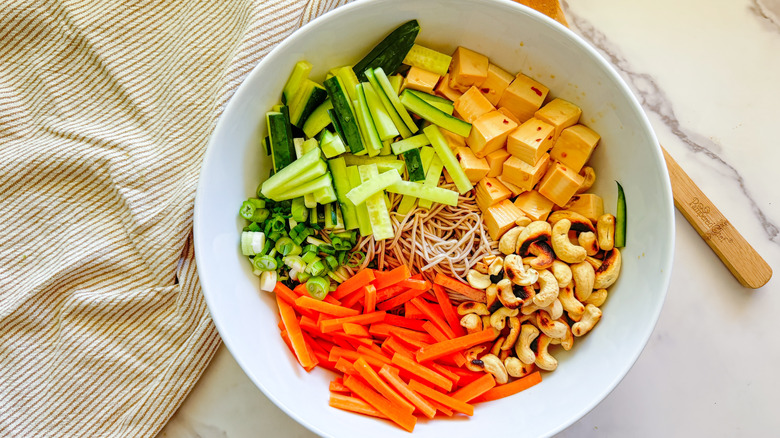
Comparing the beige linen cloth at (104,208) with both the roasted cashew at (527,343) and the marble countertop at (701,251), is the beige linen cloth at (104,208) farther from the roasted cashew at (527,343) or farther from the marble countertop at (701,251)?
the roasted cashew at (527,343)

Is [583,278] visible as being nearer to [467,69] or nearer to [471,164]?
[471,164]

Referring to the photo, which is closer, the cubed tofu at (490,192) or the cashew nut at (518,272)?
the cashew nut at (518,272)

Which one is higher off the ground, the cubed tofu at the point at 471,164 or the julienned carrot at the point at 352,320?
the cubed tofu at the point at 471,164

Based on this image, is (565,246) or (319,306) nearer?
(565,246)

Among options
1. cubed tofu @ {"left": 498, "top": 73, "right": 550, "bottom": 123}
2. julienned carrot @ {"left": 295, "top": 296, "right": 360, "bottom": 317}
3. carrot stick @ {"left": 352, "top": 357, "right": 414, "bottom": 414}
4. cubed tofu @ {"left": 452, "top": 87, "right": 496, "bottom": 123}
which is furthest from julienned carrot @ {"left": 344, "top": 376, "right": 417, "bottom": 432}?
cubed tofu @ {"left": 498, "top": 73, "right": 550, "bottom": 123}

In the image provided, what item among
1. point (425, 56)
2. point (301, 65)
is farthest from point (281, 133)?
point (425, 56)

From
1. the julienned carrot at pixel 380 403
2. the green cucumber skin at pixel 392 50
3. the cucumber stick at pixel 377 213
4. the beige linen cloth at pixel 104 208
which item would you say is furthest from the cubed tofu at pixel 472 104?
the julienned carrot at pixel 380 403

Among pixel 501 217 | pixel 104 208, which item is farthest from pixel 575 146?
pixel 104 208
